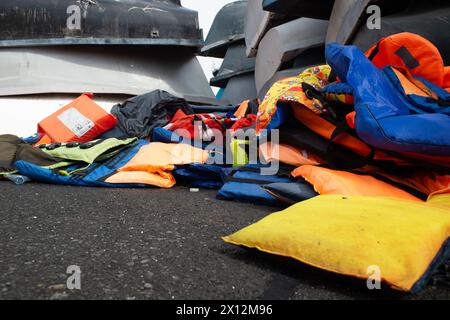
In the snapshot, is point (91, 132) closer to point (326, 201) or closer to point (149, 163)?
point (149, 163)

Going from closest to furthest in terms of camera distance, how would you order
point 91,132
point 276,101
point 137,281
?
point 137,281 → point 276,101 → point 91,132

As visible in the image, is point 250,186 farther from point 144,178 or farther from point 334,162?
point 144,178

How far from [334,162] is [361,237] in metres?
0.85

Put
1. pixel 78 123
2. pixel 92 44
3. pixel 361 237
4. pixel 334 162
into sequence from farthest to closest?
pixel 92 44
pixel 78 123
pixel 334 162
pixel 361 237

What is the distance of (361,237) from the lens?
2.82 ft

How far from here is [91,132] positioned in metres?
3.11

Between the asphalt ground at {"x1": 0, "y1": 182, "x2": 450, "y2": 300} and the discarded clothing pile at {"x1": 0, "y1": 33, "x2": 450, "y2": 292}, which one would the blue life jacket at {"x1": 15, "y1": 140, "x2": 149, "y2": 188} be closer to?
the discarded clothing pile at {"x1": 0, "y1": 33, "x2": 450, "y2": 292}

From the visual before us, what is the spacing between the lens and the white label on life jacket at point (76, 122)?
310 cm

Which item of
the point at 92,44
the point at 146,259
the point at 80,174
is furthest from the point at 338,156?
the point at 92,44

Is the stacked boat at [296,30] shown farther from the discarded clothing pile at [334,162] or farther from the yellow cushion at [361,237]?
the yellow cushion at [361,237]

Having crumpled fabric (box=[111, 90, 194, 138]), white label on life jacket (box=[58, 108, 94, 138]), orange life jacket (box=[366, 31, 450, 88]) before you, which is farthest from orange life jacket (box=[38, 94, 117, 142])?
orange life jacket (box=[366, 31, 450, 88])

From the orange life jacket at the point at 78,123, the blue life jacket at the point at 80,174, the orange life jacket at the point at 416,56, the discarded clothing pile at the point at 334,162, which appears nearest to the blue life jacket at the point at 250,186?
the discarded clothing pile at the point at 334,162

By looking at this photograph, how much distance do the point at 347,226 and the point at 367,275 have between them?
0.57 feet
